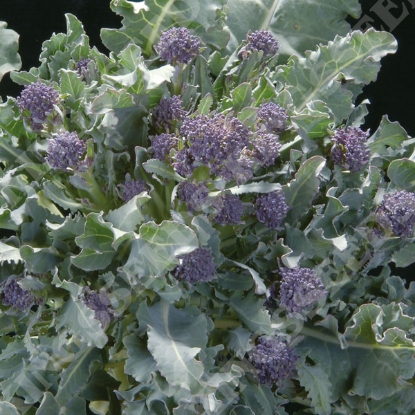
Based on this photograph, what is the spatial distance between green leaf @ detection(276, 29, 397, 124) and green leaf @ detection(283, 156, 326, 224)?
5.2 inches

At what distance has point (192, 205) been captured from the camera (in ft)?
2.17

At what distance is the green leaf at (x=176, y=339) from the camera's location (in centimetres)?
63

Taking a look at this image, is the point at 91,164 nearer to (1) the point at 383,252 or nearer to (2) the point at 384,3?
(1) the point at 383,252

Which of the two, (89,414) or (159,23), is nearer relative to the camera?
(159,23)

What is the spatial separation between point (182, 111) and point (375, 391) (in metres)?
0.35

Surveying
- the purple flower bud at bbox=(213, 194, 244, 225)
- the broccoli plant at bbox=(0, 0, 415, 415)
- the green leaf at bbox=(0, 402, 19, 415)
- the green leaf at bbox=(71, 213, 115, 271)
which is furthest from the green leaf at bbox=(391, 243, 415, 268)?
the green leaf at bbox=(0, 402, 19, 415)

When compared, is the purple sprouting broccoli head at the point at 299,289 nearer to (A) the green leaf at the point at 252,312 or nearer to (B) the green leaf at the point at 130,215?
(A) the green leaf at the point at 252,312

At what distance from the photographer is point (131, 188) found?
2.31 feet

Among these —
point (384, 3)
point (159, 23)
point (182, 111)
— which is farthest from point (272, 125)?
point (384, 3)

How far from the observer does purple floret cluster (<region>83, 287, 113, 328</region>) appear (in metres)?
0.66

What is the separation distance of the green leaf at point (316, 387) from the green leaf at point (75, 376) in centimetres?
21

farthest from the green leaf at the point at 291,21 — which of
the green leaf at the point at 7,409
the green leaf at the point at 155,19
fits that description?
the green leaf at the point at 7,409

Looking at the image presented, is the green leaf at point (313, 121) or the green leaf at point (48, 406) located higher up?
the green leaf at point (313, 121)

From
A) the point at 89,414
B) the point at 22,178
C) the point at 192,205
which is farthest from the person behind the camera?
the point at 89,414
